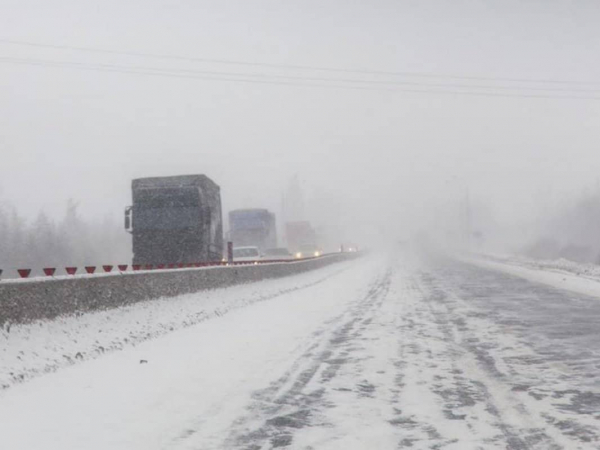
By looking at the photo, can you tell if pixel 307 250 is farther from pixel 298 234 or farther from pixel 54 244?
pixel 54 244

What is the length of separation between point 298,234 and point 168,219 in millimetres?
46095

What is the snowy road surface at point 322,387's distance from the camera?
5004 mm

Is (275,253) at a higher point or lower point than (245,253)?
lower

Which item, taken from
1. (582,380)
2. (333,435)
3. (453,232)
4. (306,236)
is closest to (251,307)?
(582,380)

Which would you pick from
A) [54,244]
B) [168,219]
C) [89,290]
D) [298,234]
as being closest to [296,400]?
[89,290]

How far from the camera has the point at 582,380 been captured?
22.8 feet

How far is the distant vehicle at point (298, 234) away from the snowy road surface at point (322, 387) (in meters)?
54.3

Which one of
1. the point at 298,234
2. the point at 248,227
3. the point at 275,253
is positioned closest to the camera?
the point at 275,253

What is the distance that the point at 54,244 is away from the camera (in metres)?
84.6

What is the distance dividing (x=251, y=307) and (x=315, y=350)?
8.47 meters

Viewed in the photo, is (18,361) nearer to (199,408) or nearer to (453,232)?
(199,408)

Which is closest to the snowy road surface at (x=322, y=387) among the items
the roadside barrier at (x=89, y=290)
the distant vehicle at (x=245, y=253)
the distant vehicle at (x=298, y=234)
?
the roadside barrier at (x=89, y=290)

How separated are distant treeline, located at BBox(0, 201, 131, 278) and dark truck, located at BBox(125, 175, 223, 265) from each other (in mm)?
42999

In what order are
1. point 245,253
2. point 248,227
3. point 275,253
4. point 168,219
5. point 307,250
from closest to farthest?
1. point 168,219
2. point 245,253
3. point 275,253
4. point 248,227
5. point 307,250
